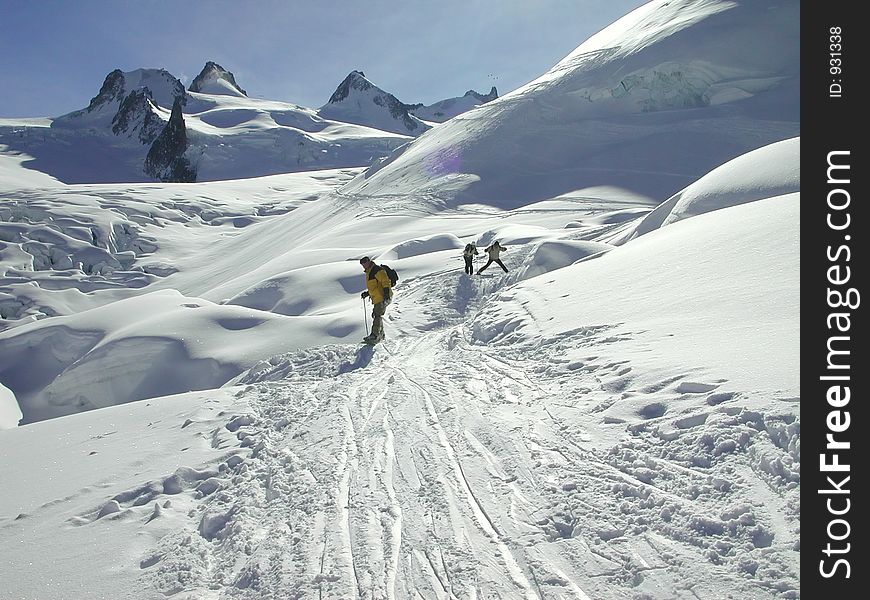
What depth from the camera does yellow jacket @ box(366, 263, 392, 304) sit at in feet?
32.4

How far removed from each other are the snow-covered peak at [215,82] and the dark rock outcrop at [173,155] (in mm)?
51796

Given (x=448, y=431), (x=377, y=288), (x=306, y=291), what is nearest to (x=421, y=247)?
(x=306, y=291)

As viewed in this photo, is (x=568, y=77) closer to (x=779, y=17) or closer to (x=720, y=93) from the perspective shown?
(x=720, y=93)

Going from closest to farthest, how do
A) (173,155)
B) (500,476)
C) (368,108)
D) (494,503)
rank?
(494,503) < (500,476) < (173,155) < (368,108)

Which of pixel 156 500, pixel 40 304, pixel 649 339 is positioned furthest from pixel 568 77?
pixel 156 500

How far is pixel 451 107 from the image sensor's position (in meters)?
169

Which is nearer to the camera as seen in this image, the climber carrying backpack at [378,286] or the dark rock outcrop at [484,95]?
the climber carrying backpack at [378,286]

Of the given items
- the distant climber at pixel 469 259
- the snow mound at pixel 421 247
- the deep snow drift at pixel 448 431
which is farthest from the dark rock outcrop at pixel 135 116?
the distant climber at pixel 469 259

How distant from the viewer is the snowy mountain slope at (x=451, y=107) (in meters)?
161

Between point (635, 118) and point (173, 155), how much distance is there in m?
68.7

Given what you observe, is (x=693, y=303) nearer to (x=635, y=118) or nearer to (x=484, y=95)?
(x=635, y=118)

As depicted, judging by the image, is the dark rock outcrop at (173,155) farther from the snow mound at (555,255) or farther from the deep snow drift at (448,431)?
the snow mound at (555,255)
